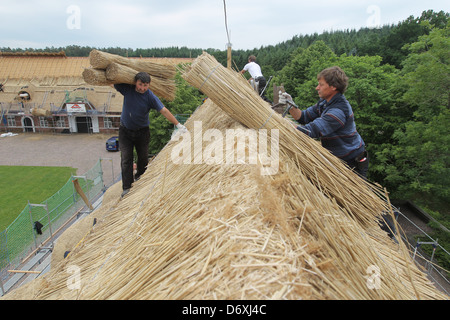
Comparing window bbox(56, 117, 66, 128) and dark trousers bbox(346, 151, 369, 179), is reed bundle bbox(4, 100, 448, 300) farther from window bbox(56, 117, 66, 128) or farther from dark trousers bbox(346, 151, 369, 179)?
window bbox(56, 117, 66, 128)

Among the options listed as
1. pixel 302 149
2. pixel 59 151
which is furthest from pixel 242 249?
pixel 59 151

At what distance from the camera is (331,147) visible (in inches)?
116

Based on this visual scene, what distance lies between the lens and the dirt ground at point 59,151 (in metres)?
20.3

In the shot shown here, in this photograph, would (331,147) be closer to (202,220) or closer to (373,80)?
(202,220)

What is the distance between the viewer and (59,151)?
925 inches

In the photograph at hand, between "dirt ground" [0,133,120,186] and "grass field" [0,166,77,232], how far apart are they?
122cm

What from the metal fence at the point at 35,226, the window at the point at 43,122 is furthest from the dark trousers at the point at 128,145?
the window at the point at 43,122

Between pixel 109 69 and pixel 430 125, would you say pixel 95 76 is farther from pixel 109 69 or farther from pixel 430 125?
pixel 430 125

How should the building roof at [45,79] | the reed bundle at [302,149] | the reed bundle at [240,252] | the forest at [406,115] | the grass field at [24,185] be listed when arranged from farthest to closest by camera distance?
1. the building roof at [45,79]
2. the grass field at [24,185]
3. the forest at [406,115]
4. the reed bundle at [302,149]
5. the reed bundle at [240,252]

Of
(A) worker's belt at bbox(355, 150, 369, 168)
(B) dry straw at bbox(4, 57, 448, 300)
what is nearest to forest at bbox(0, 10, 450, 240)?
(A) worker's belt at bbox(355, 150, 369, 168)

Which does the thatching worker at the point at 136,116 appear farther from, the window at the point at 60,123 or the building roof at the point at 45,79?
the window at the point at 60,123

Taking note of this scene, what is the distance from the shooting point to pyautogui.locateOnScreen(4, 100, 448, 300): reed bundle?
1234mm

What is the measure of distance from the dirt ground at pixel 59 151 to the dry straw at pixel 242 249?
15.9 m
